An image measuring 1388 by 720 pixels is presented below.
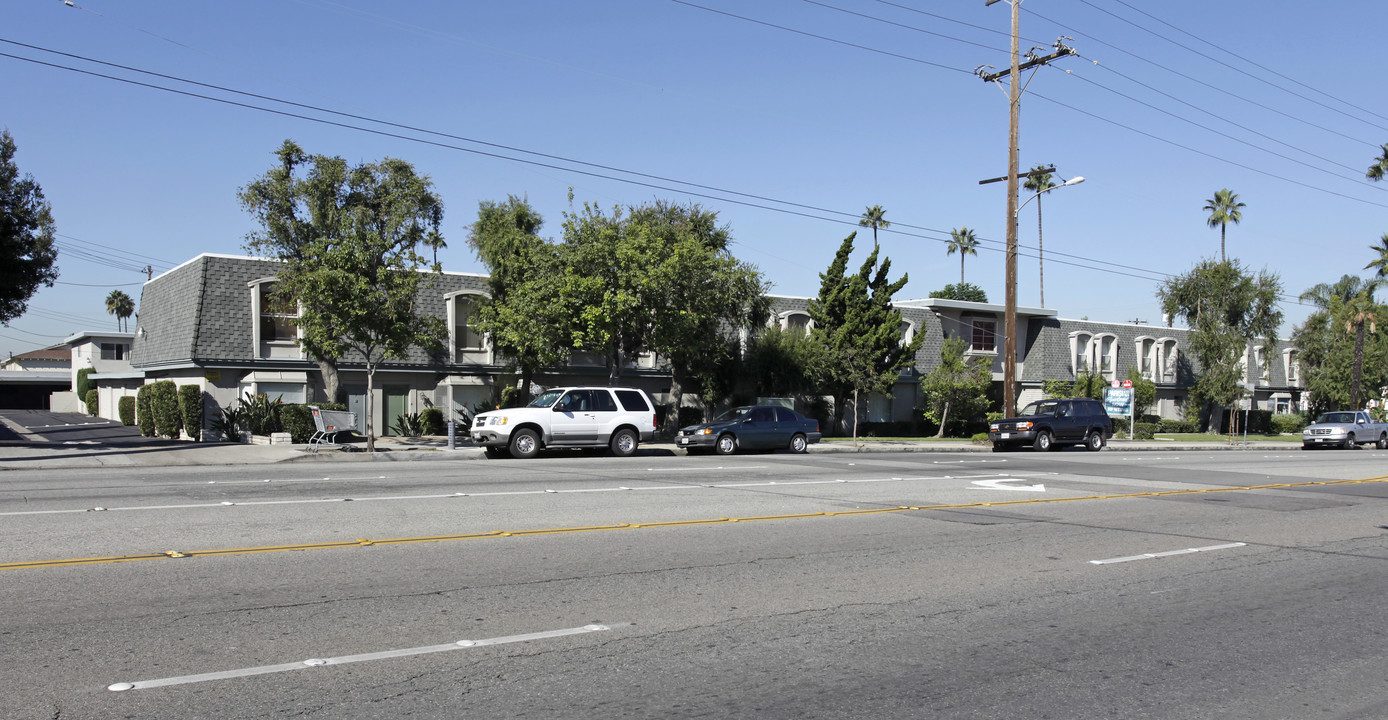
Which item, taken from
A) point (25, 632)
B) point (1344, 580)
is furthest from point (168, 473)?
point (1344, 580)

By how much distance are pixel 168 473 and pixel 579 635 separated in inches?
535

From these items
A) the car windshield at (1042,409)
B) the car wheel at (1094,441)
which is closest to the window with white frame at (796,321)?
the car windshield at (1042,409)

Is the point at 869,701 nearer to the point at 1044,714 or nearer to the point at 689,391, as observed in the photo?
the point at 1044,714

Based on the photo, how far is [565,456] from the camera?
24.8 m

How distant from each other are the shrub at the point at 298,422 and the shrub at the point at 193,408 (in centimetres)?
305

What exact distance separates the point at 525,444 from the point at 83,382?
46.3 metres

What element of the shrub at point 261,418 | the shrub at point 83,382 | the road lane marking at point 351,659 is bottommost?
the road lane marking at point 351,659

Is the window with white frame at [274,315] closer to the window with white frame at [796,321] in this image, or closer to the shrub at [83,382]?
the window with white frame at [796,321]

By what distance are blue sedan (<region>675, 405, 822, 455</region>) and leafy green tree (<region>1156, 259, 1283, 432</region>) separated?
3386cm

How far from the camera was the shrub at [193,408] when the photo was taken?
93.9 feet

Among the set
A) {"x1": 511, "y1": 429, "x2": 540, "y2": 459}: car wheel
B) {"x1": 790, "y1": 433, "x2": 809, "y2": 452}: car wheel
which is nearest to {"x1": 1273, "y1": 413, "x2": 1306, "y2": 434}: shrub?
{"x1": 790, "y1": 433, "x2": 809, "y2": 452}: car wheel

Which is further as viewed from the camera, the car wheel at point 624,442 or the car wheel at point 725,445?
the car wheel at point 725,445

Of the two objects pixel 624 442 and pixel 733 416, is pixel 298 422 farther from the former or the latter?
pixel 733 416

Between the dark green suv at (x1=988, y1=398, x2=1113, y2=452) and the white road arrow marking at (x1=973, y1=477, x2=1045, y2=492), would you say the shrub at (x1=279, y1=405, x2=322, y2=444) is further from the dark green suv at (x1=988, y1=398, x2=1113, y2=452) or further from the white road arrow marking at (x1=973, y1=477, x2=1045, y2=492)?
the dark green suv at (x1=988, y1=398, x2=1113, y2=452)
